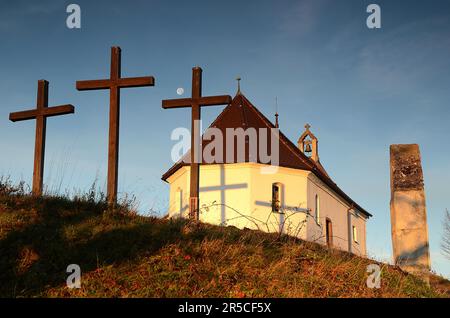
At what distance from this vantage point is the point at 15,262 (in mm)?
7844

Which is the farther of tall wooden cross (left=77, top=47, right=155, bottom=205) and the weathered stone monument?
tall wooden cross (left=77, top=47, right=155, bottom=205)

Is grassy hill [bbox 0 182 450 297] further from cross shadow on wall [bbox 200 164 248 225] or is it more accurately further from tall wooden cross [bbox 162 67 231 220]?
cross shadow on wall [bbox 200 164 248 225]

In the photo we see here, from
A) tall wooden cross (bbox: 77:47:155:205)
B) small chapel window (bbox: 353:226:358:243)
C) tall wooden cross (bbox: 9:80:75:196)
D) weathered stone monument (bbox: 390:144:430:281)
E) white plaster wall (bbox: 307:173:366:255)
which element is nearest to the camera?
weathered stone monument (bbox: 390:144:430:281)

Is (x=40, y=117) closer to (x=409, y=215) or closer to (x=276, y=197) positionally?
(x=409, y=215)

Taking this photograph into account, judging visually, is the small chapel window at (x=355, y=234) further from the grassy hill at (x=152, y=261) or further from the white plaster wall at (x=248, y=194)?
the grassy hill at (x=152, y=261)

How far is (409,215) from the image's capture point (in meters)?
10.5

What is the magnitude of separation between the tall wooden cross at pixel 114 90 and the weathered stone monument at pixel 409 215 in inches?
220

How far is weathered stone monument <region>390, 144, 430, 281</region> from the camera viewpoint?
10.2 meters

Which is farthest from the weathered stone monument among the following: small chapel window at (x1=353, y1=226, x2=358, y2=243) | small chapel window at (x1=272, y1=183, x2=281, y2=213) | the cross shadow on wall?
small chapel window at (x1=353, y1=226, x2=358, y2=243)

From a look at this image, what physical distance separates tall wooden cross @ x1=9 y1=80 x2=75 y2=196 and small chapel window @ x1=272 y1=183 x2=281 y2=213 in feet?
46.8

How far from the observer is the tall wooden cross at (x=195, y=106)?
39.7ft

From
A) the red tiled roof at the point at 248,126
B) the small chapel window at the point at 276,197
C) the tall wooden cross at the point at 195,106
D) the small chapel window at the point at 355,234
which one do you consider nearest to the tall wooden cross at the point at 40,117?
the tall wooden cross at the point at 195,106

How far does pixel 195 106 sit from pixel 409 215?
521 centimetres

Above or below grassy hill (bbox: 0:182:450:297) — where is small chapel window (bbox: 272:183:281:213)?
above
